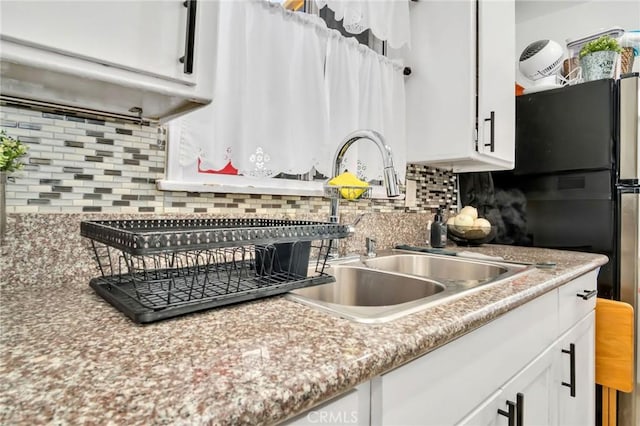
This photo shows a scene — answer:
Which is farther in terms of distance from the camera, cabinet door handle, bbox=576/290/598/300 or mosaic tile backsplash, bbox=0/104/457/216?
cabinet door handle, bbox=576/290/598/300

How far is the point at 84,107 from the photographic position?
837 mm

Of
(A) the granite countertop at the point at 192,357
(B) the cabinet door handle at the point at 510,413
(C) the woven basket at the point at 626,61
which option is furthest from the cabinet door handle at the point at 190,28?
(C) the woven basket at the point at 626,61

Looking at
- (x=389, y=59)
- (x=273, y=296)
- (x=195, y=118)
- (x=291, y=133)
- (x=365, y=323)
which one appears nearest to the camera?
(x=365, y=323)

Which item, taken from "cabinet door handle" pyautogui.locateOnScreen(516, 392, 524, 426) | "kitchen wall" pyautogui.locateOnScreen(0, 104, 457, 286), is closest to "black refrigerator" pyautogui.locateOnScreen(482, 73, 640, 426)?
"cabinet door handle" pyautogui.locateOnScreen(516, 392, 524, 426)

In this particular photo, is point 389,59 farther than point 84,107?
Yes

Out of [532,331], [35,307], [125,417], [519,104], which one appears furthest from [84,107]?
[519,104]

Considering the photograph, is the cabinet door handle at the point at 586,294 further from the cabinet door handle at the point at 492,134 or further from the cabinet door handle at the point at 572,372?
the cabinet door handle at the point at 492,134

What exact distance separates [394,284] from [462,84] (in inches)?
41.8

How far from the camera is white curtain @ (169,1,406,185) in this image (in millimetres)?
1105

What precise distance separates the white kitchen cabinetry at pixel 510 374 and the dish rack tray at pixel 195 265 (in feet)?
0.94

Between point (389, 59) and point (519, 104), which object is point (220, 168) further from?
point (519, 104)

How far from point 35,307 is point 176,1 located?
0.61 m

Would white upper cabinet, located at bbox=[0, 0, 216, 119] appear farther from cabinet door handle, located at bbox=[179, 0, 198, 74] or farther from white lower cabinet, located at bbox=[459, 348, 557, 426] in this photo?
white lower cabinet, located at bbox=[459, 348, 557, 426]

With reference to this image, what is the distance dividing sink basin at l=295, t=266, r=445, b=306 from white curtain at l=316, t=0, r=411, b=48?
0.97m
